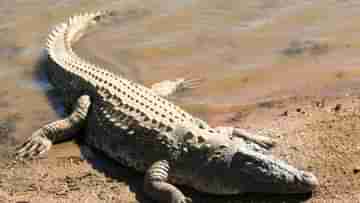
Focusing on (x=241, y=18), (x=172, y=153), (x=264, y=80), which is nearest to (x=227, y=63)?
(x=264, y=80)

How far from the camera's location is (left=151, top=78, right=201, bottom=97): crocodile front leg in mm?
6391

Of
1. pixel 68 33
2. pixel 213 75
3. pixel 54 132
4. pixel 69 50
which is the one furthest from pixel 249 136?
pixel 68 33

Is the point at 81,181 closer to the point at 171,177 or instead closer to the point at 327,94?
the point at 171,177

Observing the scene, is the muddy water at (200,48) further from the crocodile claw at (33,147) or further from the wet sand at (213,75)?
the crocodile claw at (33,147)

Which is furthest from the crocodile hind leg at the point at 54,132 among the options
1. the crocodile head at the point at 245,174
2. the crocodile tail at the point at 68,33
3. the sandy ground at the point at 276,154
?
the crocodile head at the point at 245,174

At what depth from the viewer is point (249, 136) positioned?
5289 mm

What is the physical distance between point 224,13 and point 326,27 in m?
1.48

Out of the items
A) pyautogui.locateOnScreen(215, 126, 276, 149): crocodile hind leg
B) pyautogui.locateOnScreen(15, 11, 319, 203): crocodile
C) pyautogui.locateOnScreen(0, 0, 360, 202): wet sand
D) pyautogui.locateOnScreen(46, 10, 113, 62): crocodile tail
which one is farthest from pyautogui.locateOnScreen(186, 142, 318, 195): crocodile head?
pyautogui.locateOnScreen(46, 10, 113, 62): crocodile tail

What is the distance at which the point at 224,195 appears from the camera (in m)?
4.64

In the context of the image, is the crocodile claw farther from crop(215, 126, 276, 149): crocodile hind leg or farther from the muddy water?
crop(215, 126, 276, 149): crocodile hind leg

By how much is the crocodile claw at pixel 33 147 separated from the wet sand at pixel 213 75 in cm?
9

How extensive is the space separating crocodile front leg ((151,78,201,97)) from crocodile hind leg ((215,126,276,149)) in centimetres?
123

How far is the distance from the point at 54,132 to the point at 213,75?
2.10m

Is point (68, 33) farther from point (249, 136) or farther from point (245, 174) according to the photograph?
point (245, 174)
